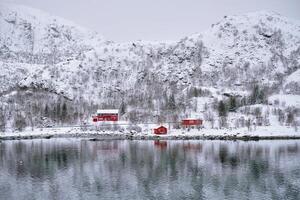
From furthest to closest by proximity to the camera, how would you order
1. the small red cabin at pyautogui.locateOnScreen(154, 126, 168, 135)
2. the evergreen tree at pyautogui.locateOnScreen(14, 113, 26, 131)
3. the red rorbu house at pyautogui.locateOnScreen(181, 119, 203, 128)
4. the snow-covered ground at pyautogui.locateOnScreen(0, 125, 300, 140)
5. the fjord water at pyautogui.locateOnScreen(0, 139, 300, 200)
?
1. the evergreen tree at pyautogui.locateOnScreen(14, 113, 26, 131)
2. the red rorbu house at pyautogui.locateOnScreen(181, 119, 203, 128)
3. the small red cabin at pyautogui.locateOnScreen(154, 126, 168, 135)
4. the snow-covered ground at pyautogui.locateOnScreen(0, 125, 300, 140)
5. the fjord water at pyautogui.locateOnScreen(0, 139, 300, 200)

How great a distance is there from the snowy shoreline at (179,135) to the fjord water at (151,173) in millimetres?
23735

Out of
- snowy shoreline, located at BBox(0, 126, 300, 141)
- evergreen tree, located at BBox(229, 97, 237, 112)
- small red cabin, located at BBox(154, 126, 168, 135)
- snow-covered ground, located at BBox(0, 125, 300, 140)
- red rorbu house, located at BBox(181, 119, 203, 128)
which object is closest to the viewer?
snowy shoreline, located at BBox(0, 126, 300, 141)

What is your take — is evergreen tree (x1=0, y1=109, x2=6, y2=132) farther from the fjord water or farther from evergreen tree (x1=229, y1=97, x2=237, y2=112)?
evergreen tree (x1=229, y1=97, x2=237, y2=112)

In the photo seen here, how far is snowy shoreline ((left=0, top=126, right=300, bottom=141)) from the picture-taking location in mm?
106875

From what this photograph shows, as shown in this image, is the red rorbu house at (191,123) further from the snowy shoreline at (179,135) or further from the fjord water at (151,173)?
the fjord water at (151,173)

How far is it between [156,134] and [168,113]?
37732 mm

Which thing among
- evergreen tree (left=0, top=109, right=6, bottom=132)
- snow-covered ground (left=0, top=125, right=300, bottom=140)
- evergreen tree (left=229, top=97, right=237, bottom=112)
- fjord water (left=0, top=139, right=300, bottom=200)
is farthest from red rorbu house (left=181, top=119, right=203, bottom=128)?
evergreen tree (left=0, top=109, right=6, bottom=132)

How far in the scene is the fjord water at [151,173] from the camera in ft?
145

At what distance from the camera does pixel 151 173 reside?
55188mm

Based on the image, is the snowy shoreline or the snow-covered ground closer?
the snowy shoreline

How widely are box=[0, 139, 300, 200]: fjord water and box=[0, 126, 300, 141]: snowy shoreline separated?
23.7 meters

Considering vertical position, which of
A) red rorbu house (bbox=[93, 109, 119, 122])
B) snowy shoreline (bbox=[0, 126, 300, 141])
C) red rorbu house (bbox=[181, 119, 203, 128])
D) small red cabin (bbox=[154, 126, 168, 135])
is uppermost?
red rorbu house (bbox=[93, 109, 119, 122])

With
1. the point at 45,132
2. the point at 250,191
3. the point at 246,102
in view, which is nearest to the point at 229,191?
the point at 250,191

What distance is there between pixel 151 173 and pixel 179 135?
184 feet
